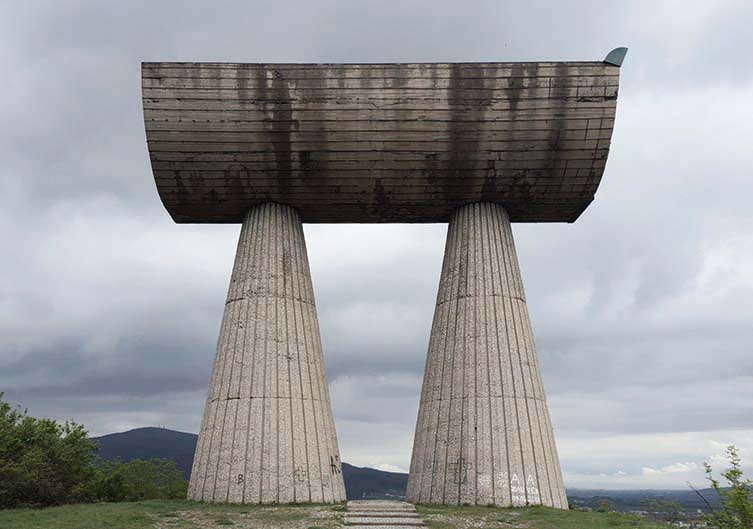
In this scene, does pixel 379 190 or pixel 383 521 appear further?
pixel 379 190

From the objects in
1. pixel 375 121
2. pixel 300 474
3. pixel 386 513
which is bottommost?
pixel 386 513

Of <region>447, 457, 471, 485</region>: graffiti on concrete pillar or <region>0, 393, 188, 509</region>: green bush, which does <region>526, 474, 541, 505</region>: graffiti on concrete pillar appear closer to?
<region>447, 457, 471, 485</region>: graffiti on concrete pillar

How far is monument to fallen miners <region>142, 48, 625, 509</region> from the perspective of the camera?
55.9 feet

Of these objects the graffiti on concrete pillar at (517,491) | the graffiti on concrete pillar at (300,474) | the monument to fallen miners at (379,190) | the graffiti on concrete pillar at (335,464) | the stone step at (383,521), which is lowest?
the stone step at (383,521)

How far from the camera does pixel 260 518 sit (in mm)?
13945

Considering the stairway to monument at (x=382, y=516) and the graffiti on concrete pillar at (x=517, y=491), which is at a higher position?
the graffiti on concrete pillar at (x=517, y=491)

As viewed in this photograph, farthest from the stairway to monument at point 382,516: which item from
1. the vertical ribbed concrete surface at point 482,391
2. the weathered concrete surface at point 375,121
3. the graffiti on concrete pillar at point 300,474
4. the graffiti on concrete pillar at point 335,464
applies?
the weathered concrete surface at point 375,121

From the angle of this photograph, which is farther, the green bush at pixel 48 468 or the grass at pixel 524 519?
the green bush at pixel 48 468

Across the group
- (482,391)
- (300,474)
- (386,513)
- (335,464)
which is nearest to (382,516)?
(386,513)

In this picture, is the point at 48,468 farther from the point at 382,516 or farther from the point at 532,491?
the point at 532,491

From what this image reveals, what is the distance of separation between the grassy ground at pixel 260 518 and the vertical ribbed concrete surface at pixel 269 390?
0.85m

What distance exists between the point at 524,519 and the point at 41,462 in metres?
14.3

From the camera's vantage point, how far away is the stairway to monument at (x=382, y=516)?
13373 millimetres

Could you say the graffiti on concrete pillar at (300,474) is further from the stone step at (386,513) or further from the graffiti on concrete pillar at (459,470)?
the graffiti on concrete pillar at (459,470)
